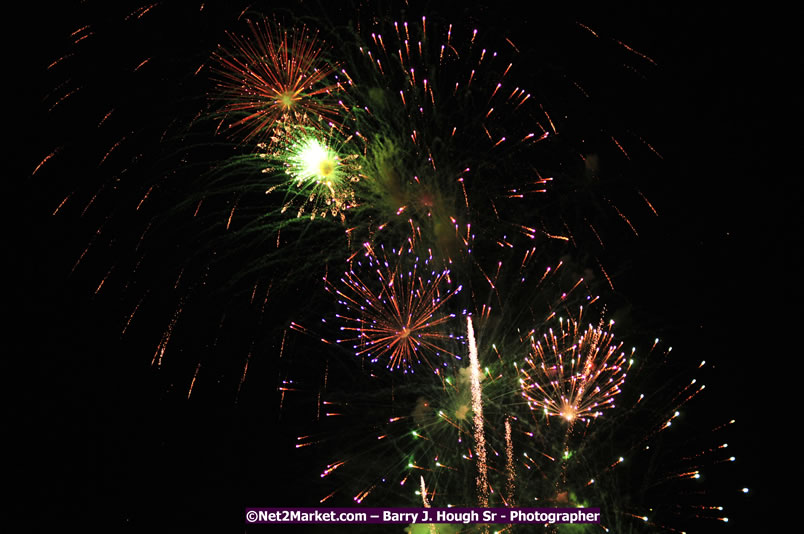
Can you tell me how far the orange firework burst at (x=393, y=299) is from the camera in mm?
5391

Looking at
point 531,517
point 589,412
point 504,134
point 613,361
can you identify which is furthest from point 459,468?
point 504,134

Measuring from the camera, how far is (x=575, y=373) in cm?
578

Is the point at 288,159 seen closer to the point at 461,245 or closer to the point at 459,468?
the point at 461,245

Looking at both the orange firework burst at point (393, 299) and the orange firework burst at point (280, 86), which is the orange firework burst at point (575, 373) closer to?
the orange firework burst at point (393, 299)

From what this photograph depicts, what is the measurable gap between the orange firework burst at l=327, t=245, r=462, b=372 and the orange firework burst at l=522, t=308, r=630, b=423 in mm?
1684

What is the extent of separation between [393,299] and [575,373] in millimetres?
2554

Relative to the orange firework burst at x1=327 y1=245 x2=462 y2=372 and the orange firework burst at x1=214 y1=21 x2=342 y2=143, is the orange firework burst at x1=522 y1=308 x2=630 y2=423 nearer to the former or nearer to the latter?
the orange firework burst at x1=327 y1=245 x2=462 y2=372

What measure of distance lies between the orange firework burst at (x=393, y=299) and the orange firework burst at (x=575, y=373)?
A: 168cm

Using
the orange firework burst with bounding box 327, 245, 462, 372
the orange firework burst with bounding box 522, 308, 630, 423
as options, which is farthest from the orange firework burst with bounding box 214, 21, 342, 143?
the orange firework burst with bounding box 522, 308, 630, 423

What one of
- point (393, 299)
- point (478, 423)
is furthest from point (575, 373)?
point (393, 299)

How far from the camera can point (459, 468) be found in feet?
22.8

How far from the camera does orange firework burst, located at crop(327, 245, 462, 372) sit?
5391 mm

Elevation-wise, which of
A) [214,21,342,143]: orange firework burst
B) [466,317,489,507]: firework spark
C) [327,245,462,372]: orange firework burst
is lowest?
[466,317,489,507]: firework spark

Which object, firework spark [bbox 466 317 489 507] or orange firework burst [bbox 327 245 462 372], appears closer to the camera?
orange firework burst [bbox 327 245 462 372]
